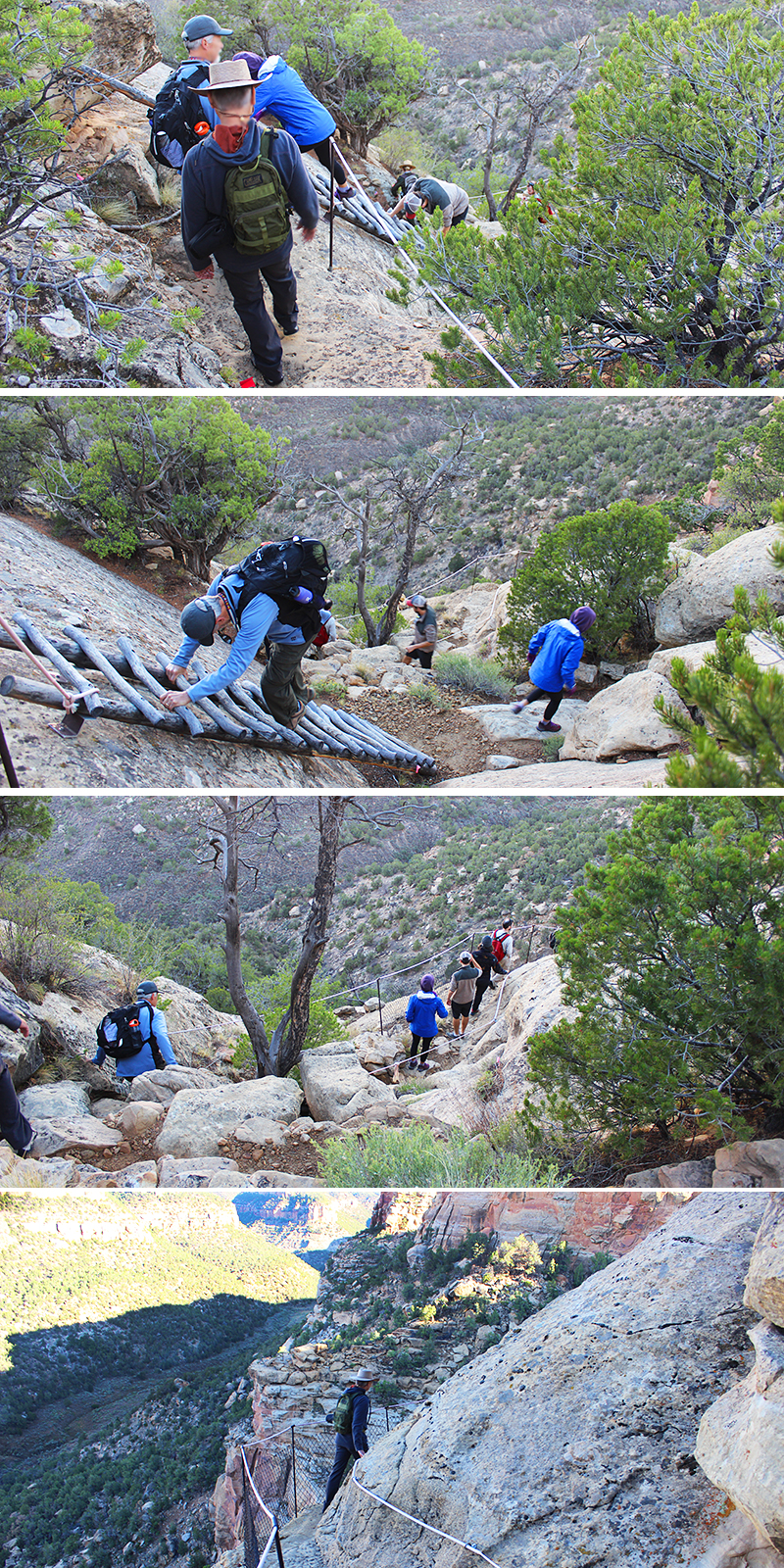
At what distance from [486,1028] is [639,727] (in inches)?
97.5

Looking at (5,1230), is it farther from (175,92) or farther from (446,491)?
(175,92)

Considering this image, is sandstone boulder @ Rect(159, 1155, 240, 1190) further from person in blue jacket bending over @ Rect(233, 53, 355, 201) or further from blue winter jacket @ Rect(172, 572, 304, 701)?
person in blue jacket bending over @ Rect(233, 53, 355, 201)

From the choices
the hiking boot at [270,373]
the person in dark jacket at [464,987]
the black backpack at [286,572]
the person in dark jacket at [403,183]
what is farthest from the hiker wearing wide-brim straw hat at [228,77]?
the person in dark jacket at [403,183]

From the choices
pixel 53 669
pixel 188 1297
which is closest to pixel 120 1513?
pixel 188 1297

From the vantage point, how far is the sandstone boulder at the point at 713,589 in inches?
167

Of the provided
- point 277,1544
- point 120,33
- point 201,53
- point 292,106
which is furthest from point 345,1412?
point 120,33

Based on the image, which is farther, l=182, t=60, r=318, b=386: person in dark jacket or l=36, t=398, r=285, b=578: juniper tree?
l=36, t=398, r=285, b=578: juniper tree

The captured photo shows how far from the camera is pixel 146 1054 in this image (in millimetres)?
5301

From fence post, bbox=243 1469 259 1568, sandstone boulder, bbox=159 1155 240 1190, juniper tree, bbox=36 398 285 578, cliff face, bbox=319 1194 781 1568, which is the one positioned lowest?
fence post, bbox=243 1469 259 1568

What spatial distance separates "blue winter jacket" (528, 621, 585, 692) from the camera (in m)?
4.04

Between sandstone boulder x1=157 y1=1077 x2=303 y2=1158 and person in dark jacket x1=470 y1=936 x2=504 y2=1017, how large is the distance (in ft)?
4.02

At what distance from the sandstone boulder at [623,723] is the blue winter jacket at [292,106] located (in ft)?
11.1

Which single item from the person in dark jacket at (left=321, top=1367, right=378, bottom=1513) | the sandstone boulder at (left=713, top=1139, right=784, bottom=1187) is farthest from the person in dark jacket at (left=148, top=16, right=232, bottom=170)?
Answer: the person in dark jacket at (left=321, top=1367, right=378, bottom=1513)

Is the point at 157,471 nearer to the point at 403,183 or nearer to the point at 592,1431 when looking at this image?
the point at 592,1431
